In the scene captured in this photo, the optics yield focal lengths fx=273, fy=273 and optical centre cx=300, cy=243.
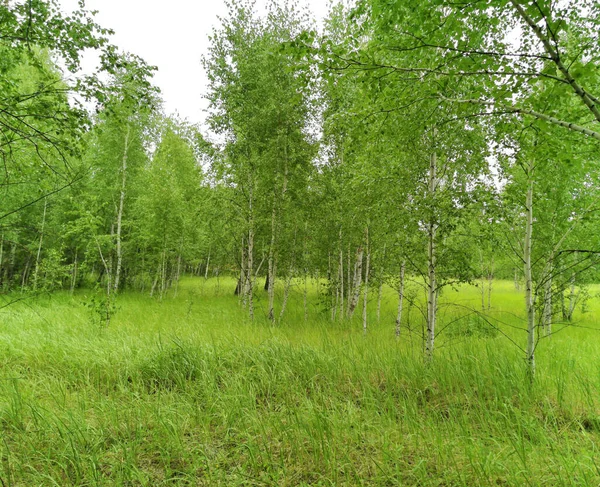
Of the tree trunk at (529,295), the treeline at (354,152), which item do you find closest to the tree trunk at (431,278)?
the treeline at (354,152)

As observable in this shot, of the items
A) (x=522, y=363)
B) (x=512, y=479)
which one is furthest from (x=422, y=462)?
(x=522, y=363)

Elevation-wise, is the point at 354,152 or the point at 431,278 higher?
the point at 354,152

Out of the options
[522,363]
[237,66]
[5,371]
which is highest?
[237,66]

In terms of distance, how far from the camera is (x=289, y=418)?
3.21 m

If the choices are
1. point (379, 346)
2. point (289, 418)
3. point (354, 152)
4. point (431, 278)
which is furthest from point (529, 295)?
point (354, 152)

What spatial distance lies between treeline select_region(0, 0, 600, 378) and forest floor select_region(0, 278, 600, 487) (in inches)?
35.6

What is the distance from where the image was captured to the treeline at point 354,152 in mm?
2723

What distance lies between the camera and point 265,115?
9164 millimetres

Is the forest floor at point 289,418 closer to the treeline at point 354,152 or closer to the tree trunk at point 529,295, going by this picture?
the tree trunk at point 529,295

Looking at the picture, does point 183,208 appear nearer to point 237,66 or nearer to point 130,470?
point 237,66

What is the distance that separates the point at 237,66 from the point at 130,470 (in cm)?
1040

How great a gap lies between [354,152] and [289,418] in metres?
7.57

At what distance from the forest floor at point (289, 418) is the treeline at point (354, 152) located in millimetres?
903

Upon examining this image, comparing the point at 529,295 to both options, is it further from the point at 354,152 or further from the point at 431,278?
the point at 354,152
